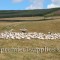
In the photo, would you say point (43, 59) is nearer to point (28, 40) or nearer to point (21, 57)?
point (21, 57)

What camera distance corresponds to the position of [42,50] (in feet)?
120

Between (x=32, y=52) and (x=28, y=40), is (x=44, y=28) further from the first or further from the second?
(x=32, y=52)

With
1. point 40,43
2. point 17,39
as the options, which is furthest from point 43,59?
point 17,39

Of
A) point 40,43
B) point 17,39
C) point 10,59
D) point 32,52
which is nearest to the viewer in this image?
point 10,59

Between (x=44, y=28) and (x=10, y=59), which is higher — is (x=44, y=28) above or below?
above

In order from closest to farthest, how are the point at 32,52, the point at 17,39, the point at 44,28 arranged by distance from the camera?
the point at 32,52 → the point at 17,39 → the point at 44,28

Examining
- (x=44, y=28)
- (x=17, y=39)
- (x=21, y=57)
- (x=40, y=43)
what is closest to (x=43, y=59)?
(x=21, y=57)

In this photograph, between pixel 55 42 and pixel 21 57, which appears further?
pixel 55 42

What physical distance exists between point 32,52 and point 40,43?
8.43 meters

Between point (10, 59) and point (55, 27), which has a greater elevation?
point (55, 27)

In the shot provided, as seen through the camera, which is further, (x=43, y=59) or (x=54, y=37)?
(x=54, y=37)

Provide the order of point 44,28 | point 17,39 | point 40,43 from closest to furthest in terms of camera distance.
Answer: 1. point 40,43
2. point 17,39
3. point 44,28

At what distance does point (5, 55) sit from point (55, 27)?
36677 mm

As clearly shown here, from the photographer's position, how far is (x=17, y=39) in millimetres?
46969
